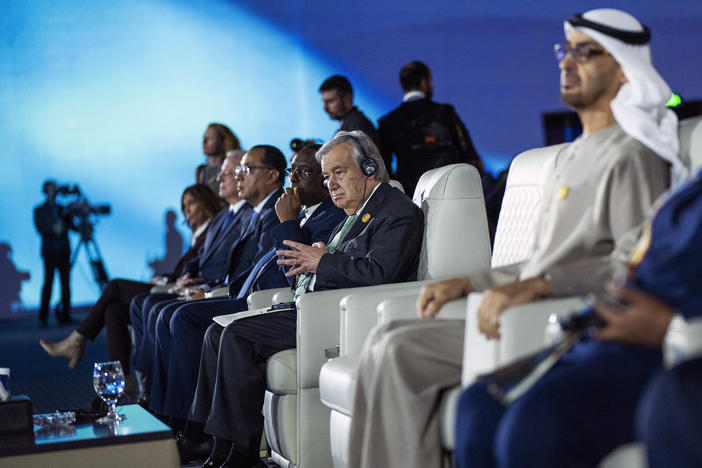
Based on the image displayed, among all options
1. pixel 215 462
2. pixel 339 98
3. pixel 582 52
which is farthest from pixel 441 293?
pixel 339 98

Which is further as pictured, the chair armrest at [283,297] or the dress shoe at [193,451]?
the chair armrest at [283,297]

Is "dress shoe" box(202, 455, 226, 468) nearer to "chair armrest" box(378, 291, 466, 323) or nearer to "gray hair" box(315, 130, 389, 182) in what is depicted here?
"chair armrest" box(378, 291, 466, 323)

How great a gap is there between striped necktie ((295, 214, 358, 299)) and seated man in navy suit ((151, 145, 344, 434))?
0.29 meters

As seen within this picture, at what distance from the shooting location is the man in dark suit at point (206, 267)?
4883 millimetres

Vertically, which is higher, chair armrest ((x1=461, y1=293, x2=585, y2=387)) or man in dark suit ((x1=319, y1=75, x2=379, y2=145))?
man in dark suit ((x1=319, y1=75, x2=379, y2=145))

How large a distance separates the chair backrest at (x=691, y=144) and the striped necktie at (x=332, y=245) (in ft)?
4.98

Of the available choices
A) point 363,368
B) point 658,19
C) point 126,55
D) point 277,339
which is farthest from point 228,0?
point 363,368

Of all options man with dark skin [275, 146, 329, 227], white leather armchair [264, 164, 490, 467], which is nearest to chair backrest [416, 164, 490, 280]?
white leather armchair [264, 164, 490, 467]

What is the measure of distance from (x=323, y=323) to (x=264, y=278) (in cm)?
103

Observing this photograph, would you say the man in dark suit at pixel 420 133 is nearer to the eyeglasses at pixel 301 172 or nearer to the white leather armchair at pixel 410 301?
the eyeglasses at pixel 301 172

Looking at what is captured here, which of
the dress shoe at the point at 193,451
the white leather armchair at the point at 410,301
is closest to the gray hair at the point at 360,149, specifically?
the white leather armchair at the point at 410,301

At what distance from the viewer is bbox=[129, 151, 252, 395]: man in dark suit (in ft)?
16.0

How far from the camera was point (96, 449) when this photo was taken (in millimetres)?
2439

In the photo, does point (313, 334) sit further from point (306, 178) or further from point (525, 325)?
point (525, 325)
